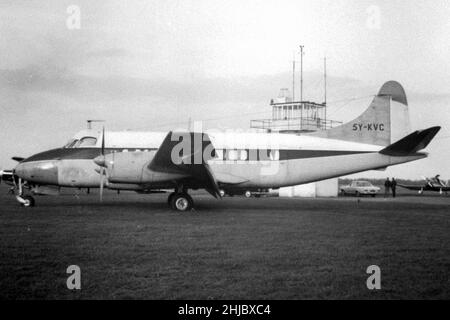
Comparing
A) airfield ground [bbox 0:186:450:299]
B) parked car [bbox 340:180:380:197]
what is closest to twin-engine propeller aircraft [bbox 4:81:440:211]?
airfield ground [bbox 0:186:450:299]

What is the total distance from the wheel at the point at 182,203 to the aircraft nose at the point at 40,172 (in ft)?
15.0

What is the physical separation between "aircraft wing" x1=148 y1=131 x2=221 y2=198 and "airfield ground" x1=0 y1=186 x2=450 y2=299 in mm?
2476

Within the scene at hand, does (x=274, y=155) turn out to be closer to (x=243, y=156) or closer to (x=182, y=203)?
(x=243, y=156)

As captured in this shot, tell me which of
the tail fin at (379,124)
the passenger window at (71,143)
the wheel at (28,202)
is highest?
the tail fin at (379,124)

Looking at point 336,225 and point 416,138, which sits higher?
point 416,138

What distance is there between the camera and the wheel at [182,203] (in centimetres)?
1628

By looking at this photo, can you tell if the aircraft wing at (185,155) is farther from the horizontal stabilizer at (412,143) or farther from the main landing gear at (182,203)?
the horizontal stabilizer at (412,143)

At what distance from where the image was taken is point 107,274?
6.28m

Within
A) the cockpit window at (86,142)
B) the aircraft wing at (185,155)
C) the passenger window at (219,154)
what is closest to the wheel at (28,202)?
the cockpit window at (86,142)

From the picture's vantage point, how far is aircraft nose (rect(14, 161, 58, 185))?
16.9 metres

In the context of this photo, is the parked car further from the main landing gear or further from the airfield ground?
the airfield ground
